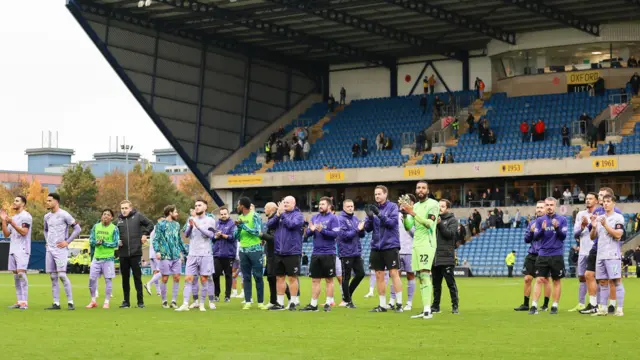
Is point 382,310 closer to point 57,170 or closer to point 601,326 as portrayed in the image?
point 601,326

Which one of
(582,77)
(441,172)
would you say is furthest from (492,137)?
(582,77)

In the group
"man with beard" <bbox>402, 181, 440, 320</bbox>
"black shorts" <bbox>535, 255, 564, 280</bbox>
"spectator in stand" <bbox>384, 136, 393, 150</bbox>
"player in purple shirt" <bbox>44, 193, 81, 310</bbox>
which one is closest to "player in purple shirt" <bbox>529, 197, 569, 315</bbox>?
"black shorts" <bbox>535, 255, 564, 280</bbox>

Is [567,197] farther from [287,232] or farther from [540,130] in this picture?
[287,232]

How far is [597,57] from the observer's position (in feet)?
192

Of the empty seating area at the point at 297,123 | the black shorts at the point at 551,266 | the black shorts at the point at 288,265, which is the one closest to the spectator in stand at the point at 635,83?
the empty seating area at the point at 297,123

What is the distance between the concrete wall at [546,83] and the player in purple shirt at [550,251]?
3974cm

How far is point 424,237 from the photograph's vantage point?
18.5 m

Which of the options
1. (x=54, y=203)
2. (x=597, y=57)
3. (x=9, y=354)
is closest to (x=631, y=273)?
(x=597, y=57)

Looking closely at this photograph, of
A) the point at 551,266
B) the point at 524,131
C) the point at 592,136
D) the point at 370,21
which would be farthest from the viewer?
the point at 370,21

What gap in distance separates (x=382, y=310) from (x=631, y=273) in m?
28.3

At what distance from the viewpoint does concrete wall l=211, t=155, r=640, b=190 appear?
5193 cm

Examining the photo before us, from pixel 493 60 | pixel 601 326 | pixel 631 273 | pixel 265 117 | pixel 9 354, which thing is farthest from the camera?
pixel 265 117

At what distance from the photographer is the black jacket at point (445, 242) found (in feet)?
64.4

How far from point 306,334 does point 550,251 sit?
5996mm
